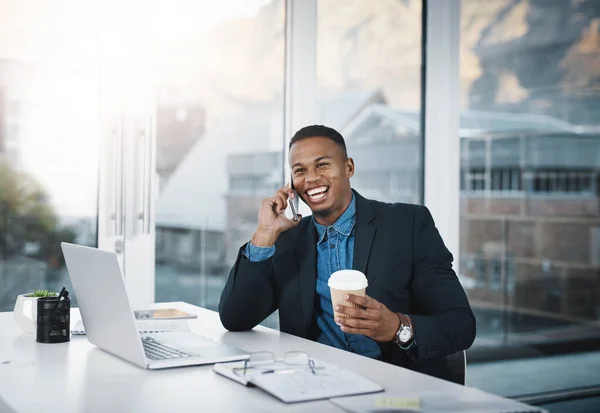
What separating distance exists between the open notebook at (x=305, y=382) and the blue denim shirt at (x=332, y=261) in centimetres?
62

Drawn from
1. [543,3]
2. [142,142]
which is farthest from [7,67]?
[543,3]

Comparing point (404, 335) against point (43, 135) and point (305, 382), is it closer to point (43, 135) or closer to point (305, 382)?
point (305, 382)

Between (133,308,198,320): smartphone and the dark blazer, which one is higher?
the dark blazer

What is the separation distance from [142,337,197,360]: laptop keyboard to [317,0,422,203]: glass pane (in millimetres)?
2101

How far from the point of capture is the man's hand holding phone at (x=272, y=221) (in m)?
2.31

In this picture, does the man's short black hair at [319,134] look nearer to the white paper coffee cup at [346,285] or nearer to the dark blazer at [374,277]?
the dark blazer at [374,277]

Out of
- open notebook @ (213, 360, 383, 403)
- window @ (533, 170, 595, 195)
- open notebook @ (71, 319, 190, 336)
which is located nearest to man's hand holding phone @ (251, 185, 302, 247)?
open notebook @ (71, 319, 190, 336)

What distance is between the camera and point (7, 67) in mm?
3223

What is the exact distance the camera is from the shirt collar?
2.38m

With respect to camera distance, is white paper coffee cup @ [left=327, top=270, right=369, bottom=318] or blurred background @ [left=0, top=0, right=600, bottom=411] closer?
white paper coffee cup @ [left=327, top=270, right=369, bottom=318]

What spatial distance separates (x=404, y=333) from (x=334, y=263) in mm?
408

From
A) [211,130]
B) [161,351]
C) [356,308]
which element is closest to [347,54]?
[211,130]

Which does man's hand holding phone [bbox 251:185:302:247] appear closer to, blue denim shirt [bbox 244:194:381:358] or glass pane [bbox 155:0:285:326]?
blue denim shirt [bbox 244:194:381:358]

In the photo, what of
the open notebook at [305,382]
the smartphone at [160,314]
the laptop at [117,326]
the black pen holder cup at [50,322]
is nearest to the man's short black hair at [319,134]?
the smartphone at [160,314]
